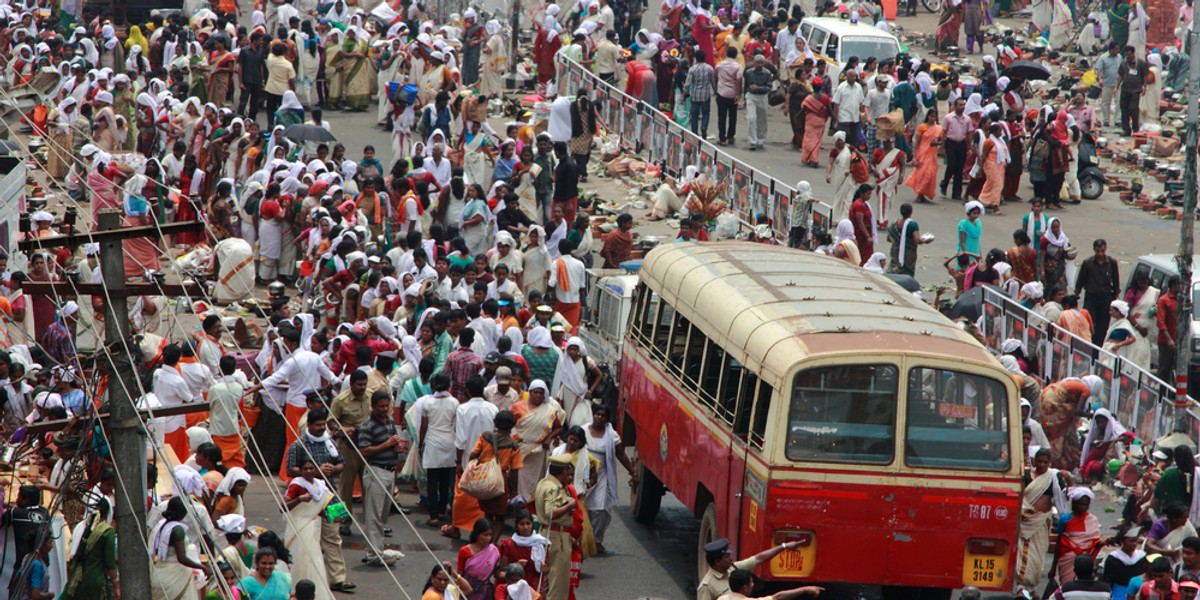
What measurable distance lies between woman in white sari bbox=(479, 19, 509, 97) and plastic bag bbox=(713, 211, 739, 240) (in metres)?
8.27

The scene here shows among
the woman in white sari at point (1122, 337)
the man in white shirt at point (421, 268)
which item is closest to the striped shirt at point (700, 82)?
the man in white shirt at point (421, 268)

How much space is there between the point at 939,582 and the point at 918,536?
1.19 feet

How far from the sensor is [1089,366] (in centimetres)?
1750

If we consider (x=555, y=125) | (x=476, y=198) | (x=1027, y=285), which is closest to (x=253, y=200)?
(x=476, y=198)

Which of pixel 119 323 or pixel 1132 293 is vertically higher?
pixel 119 323

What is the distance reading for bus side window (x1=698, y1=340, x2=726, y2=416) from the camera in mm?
13242

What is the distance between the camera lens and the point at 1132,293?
64.8 feet

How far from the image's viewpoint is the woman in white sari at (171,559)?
38.4ft

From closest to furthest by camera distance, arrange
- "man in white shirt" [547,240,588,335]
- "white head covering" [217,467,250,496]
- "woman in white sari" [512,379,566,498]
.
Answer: "white head covering" [217,467,250,496] < "woman in white sari" [512,379,566,498] < "man in white shirt" [547,240,588,335]

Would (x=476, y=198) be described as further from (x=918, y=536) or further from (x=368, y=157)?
(x=918, y=536)

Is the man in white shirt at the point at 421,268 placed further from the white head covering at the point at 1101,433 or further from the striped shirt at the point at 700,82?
the striped shirt at the point at 700,82

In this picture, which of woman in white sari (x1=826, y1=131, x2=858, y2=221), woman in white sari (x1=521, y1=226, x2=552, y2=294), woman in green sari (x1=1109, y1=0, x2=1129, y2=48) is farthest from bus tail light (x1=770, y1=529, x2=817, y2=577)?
woman in green sari (x1=1109, y1=0, x2=1129, y2=48)

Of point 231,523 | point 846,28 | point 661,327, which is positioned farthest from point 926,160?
point 231,523

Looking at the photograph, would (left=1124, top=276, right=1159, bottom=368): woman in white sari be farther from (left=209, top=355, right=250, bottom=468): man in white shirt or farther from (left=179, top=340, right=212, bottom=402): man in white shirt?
(left=179, top=340, right=212, bottom=402): man in white shirt
